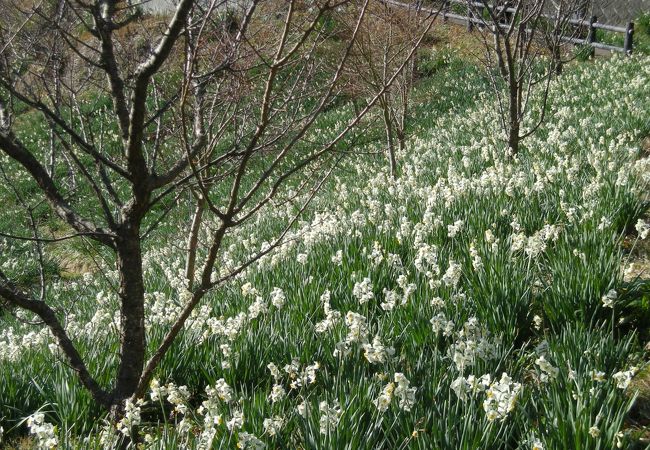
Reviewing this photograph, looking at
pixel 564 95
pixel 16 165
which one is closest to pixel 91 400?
pixel 564 95

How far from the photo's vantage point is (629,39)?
1658 centimetres

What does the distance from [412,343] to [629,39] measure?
53.5ft

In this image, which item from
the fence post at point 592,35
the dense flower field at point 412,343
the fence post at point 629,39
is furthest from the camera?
the fence post at point 592,35

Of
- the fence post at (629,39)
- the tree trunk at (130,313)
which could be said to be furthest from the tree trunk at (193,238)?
the fence post at (629,39)

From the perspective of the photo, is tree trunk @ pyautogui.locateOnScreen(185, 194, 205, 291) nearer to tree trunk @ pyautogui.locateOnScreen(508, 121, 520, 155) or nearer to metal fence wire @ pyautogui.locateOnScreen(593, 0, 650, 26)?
tree trunk @ pyautogui.locateOnScreen(508, 121, 520, 155)

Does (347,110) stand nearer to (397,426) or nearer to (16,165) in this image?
(16,165)

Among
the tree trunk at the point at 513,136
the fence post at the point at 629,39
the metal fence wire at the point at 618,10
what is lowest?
the tree trunk at the point at 513,136

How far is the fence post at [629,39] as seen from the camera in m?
16.3

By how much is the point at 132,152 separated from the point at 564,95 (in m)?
9.70

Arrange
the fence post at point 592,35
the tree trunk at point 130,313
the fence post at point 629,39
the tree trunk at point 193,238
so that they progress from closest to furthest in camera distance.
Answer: the tree trunk at point 130,313
the tree trunk at point 193,238
the fence post at point 629,39
the fence post at point 592,35

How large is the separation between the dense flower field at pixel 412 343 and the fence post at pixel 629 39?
12.2 m

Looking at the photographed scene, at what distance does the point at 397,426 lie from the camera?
2371 mm

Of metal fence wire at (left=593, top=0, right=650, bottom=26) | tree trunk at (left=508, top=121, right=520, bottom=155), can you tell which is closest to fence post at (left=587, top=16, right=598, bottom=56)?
metal fence wire at (left=593, top=0, right=650, bottom=26)

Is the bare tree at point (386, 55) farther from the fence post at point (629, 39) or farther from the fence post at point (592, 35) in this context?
the fence post at point (592, 35)
